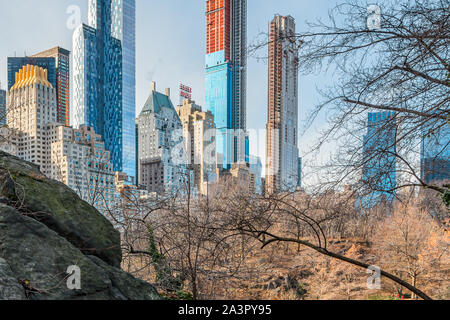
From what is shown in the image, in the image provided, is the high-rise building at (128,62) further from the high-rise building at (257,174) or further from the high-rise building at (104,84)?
the high-rise building at (257,174)

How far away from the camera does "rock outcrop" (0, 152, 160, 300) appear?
2.77 meters

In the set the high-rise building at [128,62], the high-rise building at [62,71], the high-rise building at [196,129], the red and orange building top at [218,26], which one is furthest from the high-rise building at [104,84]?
the red and orange building top at [218,26]

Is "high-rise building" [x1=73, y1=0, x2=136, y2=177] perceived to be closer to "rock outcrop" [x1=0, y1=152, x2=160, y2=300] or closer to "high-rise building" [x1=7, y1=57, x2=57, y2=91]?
"high-rise building" [x1=7, y1=57, x2=57, y2=91]

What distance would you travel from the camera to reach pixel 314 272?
20.7 meters

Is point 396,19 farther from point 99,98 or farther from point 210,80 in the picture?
point 210,80

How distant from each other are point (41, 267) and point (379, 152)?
9.79ft

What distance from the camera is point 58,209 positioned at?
Answer: 3.62 meters

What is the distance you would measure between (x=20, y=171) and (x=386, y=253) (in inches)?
807

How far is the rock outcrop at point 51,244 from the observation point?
2.77m

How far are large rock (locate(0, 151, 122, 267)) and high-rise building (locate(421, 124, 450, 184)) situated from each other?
316 centimetres

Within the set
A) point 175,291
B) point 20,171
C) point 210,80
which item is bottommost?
point 175,291

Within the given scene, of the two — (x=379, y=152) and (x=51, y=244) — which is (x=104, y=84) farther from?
(x=379, y=152)
